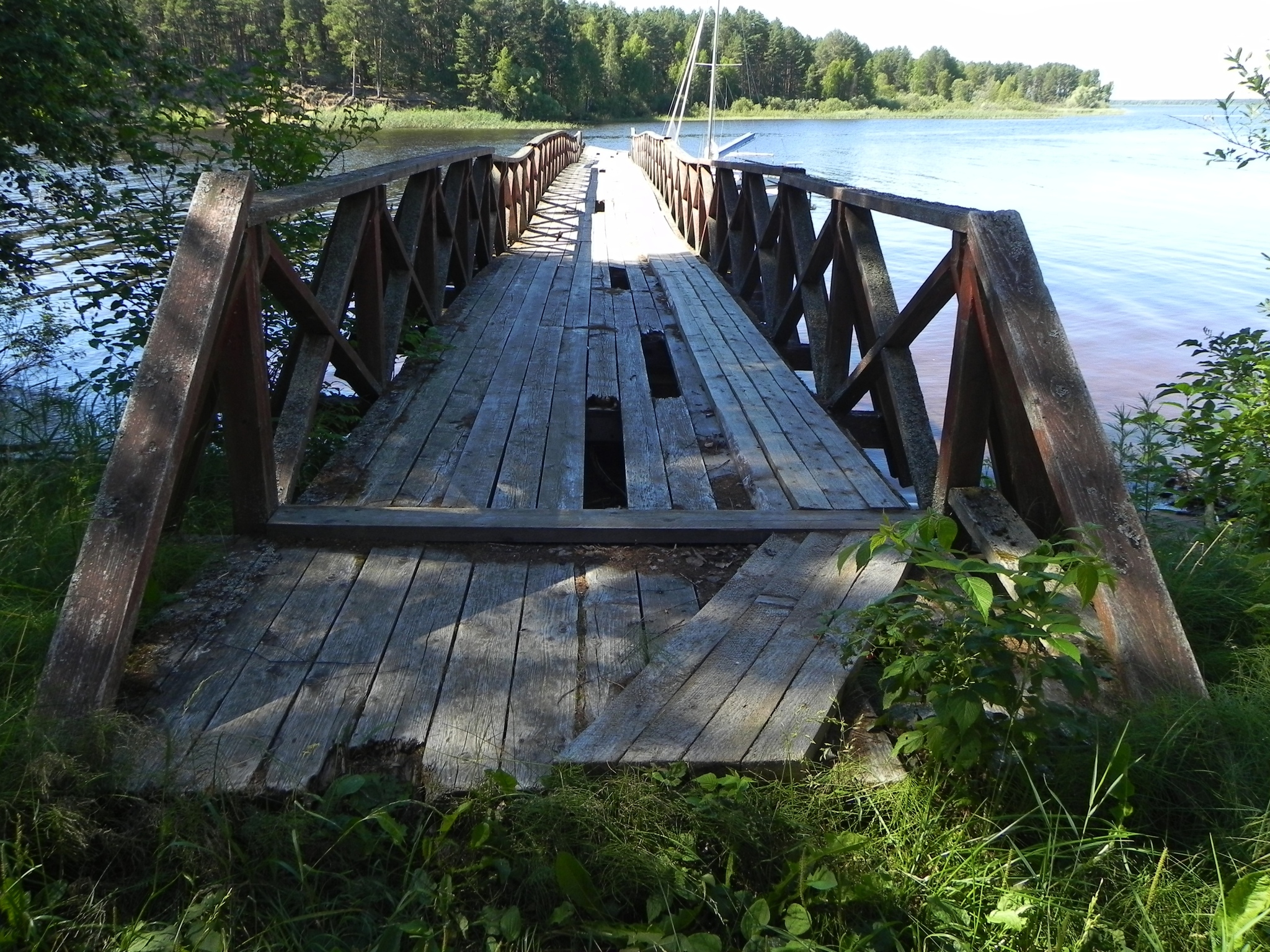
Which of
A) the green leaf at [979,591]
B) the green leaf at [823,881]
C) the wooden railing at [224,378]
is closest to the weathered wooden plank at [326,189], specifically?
the wooden railing at [224,378]

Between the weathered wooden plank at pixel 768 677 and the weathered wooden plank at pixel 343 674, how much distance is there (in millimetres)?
701

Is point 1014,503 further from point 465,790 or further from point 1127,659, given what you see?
point 465,790

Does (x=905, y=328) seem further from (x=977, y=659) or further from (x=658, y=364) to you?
(x=658, y=364)

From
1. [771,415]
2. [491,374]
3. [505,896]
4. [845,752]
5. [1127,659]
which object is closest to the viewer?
[505,896]

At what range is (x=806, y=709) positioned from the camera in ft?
6.81

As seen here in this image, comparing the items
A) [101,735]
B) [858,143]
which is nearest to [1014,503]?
[101,735]

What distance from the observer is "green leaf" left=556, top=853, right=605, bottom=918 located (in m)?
1.65

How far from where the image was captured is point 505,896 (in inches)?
67.2

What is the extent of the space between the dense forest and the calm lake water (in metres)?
15.1

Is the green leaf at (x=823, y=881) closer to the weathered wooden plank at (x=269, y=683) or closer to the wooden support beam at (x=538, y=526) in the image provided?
the weathered wooden plank at (x=269, y=683)

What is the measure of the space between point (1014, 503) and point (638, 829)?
1.62 metres

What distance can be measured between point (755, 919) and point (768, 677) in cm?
65

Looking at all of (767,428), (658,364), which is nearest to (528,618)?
(767,428)

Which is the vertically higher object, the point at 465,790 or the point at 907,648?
the point at 907,648
